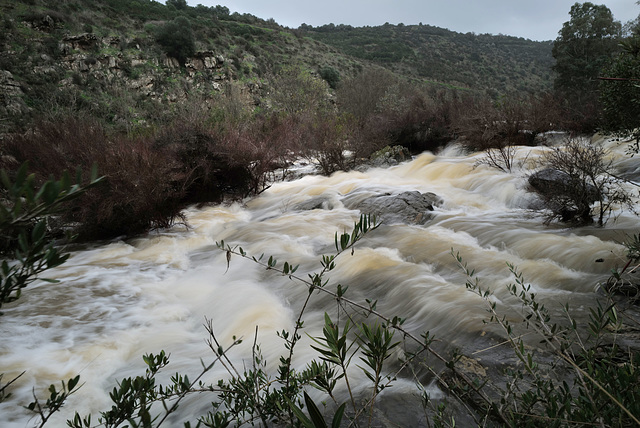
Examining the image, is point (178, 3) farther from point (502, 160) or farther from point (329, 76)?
point (502, 160)

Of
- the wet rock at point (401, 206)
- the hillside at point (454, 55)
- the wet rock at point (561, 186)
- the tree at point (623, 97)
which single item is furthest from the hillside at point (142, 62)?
the tree at point (623, 97)

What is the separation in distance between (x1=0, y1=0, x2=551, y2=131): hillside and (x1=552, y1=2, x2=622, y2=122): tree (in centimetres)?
1871

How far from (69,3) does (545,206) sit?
4950 cm

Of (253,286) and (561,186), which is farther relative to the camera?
(561,186)

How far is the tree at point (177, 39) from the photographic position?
129 feet

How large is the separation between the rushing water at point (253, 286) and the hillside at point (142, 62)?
31.0ft

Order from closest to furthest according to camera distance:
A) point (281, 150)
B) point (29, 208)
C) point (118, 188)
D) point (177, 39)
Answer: point (29, 208), point (118, 188), point (281, 150), point (177, 39)

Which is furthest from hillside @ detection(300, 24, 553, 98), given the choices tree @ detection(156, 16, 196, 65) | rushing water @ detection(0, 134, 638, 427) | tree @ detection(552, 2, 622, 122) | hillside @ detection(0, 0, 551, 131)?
rushing water @ detection(0, 134, 638, 427)

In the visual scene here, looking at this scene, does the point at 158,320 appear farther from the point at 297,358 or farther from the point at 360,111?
the point at 360,111

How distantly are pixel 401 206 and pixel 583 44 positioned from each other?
82.4 ft

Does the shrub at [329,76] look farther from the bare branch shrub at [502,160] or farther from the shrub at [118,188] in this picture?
the shrub at [118,188]

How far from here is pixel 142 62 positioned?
1435 inches

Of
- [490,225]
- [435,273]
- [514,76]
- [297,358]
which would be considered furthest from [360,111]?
[514,76]

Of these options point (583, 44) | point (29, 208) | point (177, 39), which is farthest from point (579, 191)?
point (177, 39)
